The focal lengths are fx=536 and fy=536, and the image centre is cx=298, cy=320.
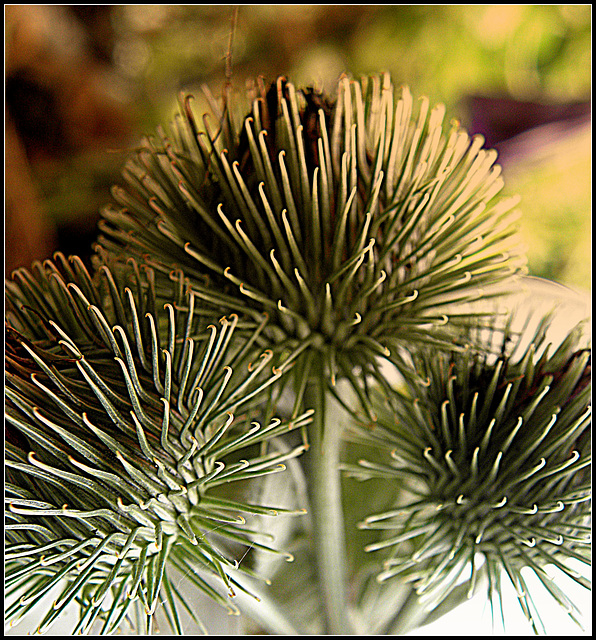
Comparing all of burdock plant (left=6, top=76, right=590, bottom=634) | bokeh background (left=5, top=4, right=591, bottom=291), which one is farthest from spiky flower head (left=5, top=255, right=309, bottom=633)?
bokeh background (left=5, top=4, right=591, bottom=291)

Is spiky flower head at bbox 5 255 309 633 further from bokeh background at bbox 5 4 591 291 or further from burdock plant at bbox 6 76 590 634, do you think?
bokeh background at bbox 5 4 591 291

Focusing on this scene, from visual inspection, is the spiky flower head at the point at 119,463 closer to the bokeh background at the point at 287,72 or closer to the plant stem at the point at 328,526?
the plant stem at the point at 328,526

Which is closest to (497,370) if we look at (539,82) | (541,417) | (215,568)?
(541,417)

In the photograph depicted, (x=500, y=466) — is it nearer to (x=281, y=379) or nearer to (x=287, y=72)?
(x=281, y=379)

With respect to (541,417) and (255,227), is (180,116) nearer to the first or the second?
(255,227)

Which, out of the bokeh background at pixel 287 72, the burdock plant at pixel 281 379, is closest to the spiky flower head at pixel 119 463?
the burdock plant at pixel 281 379

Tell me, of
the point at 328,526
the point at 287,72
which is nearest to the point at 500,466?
the point at 328,526

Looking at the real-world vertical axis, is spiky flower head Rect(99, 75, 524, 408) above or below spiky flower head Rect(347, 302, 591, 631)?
above
